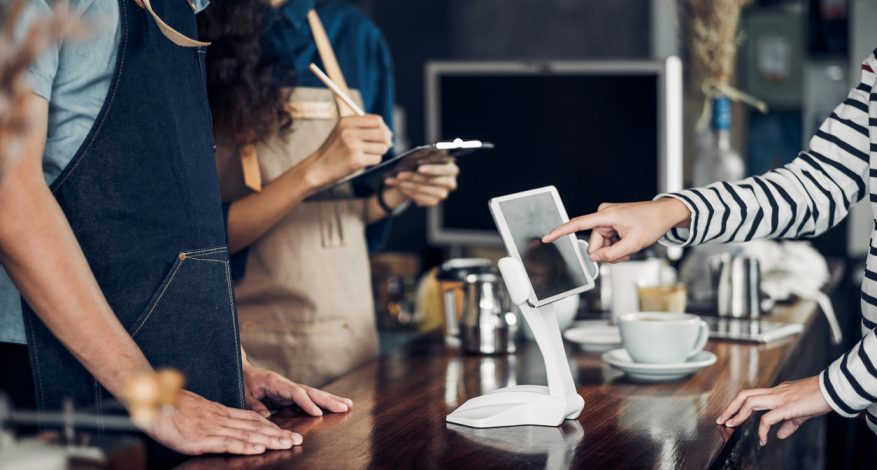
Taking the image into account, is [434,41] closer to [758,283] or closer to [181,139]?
[758,283]

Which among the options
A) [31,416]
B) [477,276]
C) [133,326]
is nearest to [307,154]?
[477,276]

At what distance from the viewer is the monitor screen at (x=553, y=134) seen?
2400 millimetres

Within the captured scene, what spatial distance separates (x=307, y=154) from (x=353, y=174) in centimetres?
20

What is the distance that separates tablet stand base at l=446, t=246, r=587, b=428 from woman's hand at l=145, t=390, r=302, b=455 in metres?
0.26

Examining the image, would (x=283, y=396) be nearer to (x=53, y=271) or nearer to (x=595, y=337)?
(x=53, y=271)

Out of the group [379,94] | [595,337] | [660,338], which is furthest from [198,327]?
[379,94]

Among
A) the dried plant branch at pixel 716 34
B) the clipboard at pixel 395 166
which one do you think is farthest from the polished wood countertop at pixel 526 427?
the dried plant branch at pixel 716 34

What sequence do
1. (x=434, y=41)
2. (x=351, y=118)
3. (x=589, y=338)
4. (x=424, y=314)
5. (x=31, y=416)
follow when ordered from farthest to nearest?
(x=434, y=41) < (x=424, y=314) < (x=589, y=338) < (x=351, y=118) < (x=31, y=416)

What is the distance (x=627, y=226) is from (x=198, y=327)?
629 mm

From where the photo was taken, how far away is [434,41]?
4.09 m

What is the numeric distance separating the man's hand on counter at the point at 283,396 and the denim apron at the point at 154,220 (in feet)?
0.32

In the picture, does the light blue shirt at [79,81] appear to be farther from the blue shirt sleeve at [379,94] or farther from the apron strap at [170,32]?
the blue shirt sleeve at [379,94]

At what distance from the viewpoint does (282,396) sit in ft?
4.98

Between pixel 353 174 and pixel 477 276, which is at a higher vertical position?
pixel 353 174
